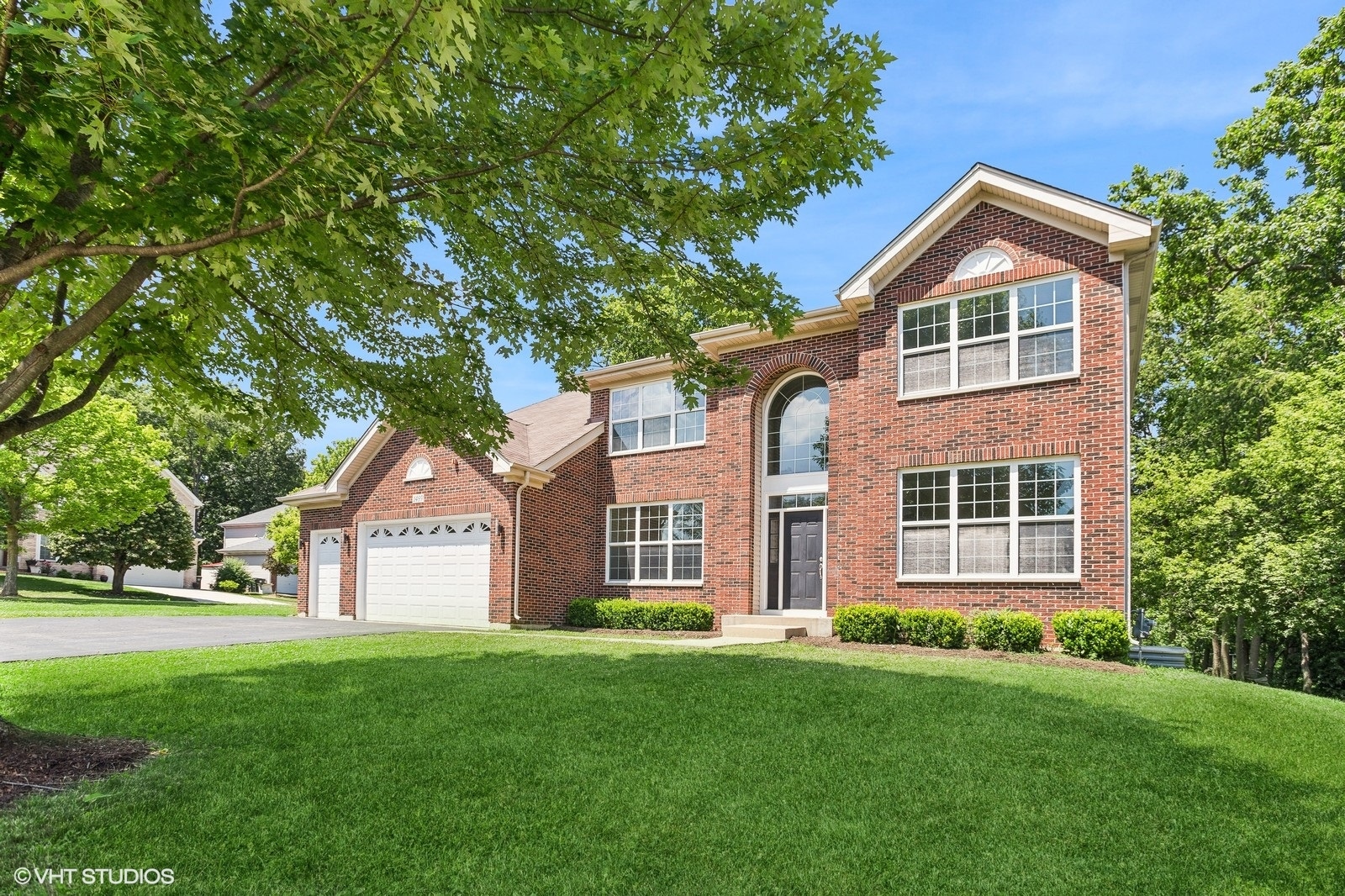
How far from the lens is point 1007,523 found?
13.2 meters

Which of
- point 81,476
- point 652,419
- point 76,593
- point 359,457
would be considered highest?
point 652,419

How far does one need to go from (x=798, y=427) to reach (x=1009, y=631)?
6.10m

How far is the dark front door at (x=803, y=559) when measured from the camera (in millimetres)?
16078

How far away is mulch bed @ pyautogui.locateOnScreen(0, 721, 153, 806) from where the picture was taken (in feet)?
A: 16.1

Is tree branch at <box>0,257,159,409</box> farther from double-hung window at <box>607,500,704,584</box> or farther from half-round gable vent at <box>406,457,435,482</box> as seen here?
half-round gable vent at <box>406,457,435,482</box>

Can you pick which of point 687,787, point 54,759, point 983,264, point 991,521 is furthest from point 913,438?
point 54,759

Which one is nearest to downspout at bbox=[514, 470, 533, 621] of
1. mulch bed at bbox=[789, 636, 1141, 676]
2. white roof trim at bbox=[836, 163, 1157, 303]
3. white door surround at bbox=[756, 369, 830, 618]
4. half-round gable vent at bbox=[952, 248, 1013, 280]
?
white door surround at bbox=[756, 369, 830, 618]

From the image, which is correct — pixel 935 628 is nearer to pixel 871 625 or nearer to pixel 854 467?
pixel 871 625

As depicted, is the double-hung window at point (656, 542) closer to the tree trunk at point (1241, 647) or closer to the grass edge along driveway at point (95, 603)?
the grass edge along driveway at point (95, 603)

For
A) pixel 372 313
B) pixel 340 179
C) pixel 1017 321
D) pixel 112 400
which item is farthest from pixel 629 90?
pixel 112 400

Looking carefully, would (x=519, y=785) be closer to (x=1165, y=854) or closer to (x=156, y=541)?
(x=1165, y=854)

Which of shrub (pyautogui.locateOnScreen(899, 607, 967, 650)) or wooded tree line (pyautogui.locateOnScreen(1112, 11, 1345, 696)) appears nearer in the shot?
shrub (pyautogui.locateOnScreen(899, 607, 967, 650))

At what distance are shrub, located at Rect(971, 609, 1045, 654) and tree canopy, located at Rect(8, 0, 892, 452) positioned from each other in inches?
306

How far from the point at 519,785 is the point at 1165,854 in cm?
376
